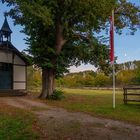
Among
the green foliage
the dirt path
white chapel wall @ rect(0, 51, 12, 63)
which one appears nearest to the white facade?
white chapel wall @ rect(0, 51, 12, 63)

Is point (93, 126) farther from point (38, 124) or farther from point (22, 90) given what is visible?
point (22, 90)

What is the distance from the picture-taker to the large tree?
2873 cm

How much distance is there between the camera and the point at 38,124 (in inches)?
598

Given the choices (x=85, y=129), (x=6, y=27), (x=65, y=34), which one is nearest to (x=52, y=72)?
(x=65, y=34)

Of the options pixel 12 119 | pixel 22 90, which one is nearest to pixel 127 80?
pixel 22 90

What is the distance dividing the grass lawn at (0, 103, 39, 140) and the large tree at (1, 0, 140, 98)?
39.7 feet

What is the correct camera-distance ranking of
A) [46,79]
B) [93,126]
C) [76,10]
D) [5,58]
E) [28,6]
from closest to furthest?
1. [93,126]
2. [28,6]
3. [76,10]
4. [46,79]
5. [5,58]

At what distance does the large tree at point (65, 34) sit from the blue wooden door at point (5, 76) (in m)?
6.77

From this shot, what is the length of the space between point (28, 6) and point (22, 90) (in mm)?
13188

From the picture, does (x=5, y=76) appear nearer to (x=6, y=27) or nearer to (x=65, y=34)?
(x=6, y=27)

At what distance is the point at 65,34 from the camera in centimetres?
3100

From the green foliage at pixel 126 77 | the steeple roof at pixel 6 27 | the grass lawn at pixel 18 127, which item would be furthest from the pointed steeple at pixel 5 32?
the green foliage at pixel 126 77

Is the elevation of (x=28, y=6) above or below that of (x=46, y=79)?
above

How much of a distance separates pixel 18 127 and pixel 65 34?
1752cm
